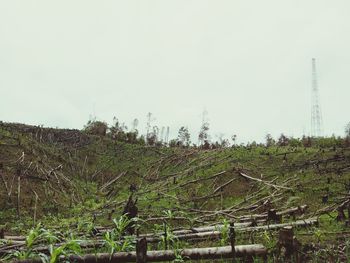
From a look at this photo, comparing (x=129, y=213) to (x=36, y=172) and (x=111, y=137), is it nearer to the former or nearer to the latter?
(x=36, y=172)

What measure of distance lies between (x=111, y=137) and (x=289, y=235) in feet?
91.2

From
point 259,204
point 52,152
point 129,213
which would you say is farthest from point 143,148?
point 129,213

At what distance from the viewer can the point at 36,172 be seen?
2008cm

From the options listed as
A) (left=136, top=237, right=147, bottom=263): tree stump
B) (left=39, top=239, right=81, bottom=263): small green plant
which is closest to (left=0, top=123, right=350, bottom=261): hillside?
(left=39, top=239, right=81, bottom=263): small green plant

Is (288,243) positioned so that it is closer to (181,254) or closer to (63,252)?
(181,254)

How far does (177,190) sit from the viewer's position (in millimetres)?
18547

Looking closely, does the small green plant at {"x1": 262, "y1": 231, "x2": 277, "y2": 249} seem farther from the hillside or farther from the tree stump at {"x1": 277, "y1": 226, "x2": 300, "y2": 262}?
the tree stump at {"x1": 277, "y1": 226, "x2": 300, "y2": 262}

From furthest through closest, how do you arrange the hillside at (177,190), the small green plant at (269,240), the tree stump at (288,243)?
the hillside at (177,190), the small green plant at (269,240), the tree stump at (288,243)

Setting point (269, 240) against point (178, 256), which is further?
point (269, 240)

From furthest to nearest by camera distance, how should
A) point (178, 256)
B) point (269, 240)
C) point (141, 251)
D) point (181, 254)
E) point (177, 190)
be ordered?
1. point (177, 190)
2. point (269, 240)
3. point (181, 254)
4. point (178, 256)
5. point (141, 251)

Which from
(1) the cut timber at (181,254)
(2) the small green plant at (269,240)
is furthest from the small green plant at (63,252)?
(2) the small green plant at (269,240)

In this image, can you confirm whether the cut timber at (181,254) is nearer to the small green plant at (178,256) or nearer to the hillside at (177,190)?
the small green plant at (178,256)

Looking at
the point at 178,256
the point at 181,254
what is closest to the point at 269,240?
the point at 181,254

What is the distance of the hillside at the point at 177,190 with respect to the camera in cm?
998
